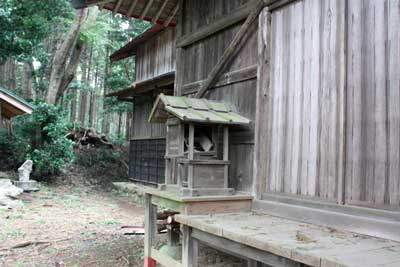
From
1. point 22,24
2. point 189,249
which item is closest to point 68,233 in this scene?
point 189,249

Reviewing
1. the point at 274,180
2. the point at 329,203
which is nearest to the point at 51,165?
the point at 274,180

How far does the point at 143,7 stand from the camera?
23.2 ft

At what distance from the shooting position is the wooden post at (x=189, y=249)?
4.01 m

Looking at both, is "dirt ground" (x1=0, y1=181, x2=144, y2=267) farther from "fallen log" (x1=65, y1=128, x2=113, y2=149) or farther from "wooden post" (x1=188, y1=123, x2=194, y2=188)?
"fallen log" (x1=65, y1=128, x2=113, y2=149)

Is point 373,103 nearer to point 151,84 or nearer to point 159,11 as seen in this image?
point 159,11

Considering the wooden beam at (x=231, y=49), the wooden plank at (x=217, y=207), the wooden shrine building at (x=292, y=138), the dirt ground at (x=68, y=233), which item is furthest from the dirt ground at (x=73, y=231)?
the wooden beam at (x=231, y=49)

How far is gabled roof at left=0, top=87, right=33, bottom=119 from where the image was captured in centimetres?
1059

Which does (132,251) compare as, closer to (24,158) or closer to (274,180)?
(274,180)

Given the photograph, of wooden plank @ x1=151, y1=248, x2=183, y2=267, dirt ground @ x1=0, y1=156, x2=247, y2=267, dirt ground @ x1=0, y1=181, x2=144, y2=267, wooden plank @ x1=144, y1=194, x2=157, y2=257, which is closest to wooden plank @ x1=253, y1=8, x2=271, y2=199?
wooden plank @ x1=151, y1=248, x2=183, y2=267

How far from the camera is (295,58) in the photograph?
4.13 meters

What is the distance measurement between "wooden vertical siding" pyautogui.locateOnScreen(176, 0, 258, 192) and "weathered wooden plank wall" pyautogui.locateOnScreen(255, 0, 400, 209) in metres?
0.29

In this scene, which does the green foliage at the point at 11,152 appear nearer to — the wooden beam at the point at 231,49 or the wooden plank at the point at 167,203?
the wooden plank at the point at 167,203

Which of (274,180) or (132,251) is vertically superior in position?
(274,180)

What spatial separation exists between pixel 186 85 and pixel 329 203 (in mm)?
3357
